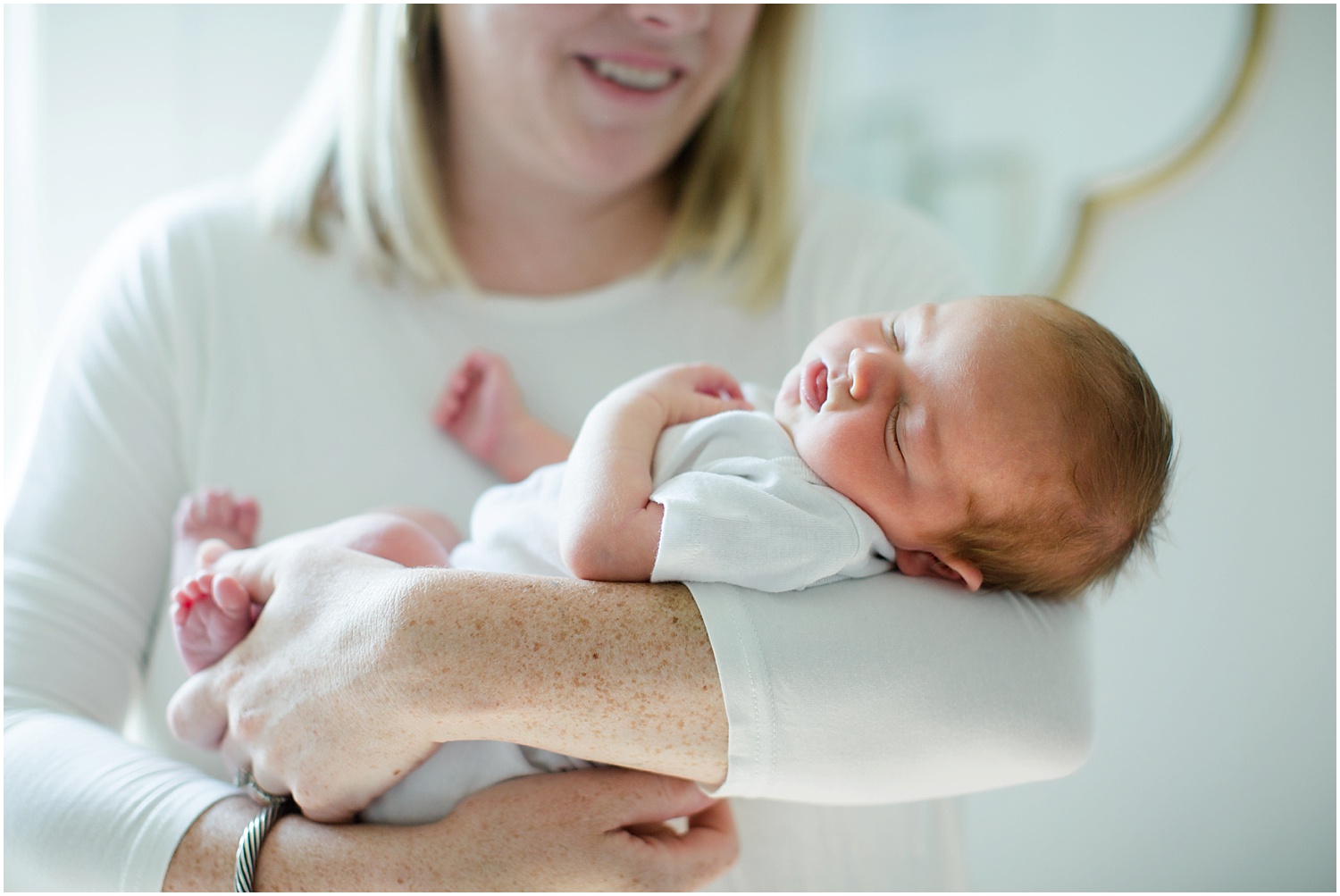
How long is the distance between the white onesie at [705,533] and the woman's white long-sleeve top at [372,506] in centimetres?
4

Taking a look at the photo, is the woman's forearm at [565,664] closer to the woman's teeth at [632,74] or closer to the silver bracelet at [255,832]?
the silver bracelet at [255,832]

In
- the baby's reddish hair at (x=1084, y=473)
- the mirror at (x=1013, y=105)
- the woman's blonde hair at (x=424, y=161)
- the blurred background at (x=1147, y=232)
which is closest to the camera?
the baby's reddish hair at (x=1084, y=473)

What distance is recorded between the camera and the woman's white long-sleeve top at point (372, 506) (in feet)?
2.74

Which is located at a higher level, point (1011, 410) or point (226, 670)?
point (1011, 410)

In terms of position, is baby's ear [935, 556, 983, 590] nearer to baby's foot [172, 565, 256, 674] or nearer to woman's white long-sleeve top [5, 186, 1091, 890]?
woman's white long-sleeve top [5, 186, 1091, 890]

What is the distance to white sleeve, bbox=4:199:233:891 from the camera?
36.7 inches

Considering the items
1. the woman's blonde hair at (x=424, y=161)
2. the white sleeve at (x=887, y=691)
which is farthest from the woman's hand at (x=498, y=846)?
the woman's blonde hair at (x=424, y=161)

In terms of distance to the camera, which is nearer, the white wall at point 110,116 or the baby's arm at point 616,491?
the baby's arm at point 616,491

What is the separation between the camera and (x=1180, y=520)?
227cm

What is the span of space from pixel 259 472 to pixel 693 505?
2.39 ft

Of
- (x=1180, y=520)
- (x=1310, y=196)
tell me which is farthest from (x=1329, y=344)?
(x=1180, y=520)

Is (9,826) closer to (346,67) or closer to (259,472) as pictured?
(259,472)

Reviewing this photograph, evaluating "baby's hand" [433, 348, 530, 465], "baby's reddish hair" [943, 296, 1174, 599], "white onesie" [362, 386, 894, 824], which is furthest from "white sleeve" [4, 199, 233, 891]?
"baby's reddish hair" [943, 296, 1174, 599]

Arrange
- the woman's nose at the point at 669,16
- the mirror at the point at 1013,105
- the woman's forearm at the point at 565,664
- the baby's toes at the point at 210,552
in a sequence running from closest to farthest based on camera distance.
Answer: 1. the woman's forearm at the point at 565,664
2. the baby's toes at the point at 210,552
3. the woman's nose at the point at 669,16
4. the mirror at the point at 1013,105
